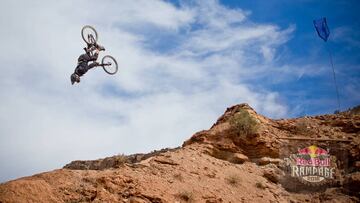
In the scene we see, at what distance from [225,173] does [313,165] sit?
4510mm

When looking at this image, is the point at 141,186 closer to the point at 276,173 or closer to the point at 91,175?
the point at 91,175

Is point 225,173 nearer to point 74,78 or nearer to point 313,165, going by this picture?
point 313,165

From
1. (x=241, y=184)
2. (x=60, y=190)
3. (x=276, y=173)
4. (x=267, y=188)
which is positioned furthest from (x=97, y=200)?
(x=276, y=173)

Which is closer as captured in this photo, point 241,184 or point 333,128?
point 241,184

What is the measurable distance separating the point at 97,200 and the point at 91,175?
135 cm

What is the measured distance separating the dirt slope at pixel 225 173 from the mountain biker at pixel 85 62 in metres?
4.29

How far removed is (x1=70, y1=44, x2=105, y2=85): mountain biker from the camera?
16.6m

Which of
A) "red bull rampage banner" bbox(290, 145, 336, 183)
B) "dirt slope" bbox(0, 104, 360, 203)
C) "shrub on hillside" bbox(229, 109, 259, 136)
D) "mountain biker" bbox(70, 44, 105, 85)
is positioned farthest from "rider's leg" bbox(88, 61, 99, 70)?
"red bull rampage banner" bbox(290, 145, 336, 183)

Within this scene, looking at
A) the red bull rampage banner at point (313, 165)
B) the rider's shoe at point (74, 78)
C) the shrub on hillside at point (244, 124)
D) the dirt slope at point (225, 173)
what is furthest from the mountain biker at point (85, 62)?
the red bull rampage banner at point (313, 165)

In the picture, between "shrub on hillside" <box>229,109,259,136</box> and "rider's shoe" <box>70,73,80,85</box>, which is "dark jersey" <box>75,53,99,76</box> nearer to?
"rider's shoe" <box>70,73,80,85</box>

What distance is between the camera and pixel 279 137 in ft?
61.7

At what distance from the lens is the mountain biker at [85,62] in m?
16.6

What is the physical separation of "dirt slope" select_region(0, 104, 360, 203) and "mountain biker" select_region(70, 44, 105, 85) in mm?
4288

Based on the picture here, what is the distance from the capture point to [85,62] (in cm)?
1697
